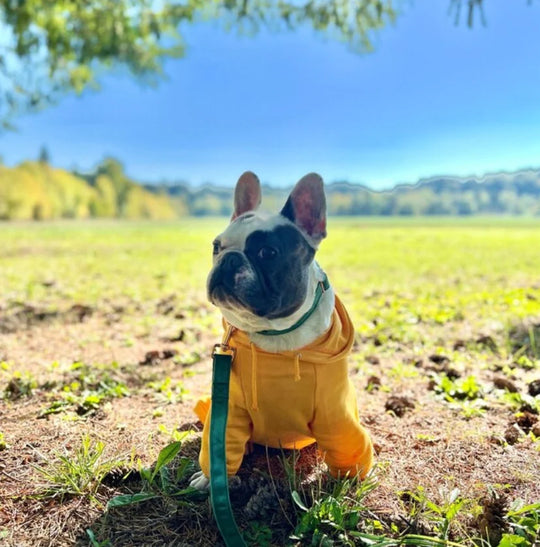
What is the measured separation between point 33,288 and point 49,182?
232 feet

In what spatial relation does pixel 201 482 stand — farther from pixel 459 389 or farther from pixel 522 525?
pixel 459 389

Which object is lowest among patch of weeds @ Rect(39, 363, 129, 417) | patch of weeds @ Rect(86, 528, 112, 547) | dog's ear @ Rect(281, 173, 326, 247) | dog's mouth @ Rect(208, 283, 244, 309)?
patch of weeds @ Rect(86, 528, 112, 547)

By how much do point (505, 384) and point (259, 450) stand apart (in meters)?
1.75

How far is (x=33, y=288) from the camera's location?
22.7 ft

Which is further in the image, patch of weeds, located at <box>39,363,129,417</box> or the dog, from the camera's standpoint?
patch of weeds, located at <box>39,363,129,417</box>

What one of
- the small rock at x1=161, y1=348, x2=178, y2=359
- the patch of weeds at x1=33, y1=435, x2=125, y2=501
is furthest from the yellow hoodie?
the small rock at x1=161, y1=348, x2=178, y2=359

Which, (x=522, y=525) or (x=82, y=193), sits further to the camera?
(x=82, y=193)

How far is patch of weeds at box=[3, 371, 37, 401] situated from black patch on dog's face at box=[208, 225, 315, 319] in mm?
1814

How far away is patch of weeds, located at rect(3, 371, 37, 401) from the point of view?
9.91 feet

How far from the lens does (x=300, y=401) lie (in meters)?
2.00

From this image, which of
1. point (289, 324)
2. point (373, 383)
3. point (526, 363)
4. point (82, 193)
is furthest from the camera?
point (82, 193)

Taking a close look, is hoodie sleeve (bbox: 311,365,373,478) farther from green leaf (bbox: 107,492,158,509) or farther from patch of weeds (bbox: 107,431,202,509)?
green leaf (bbox: 107,492,158,509)

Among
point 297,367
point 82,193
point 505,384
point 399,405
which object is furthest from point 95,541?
point 82,193

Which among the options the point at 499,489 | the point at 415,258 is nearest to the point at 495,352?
the point at 499,489
